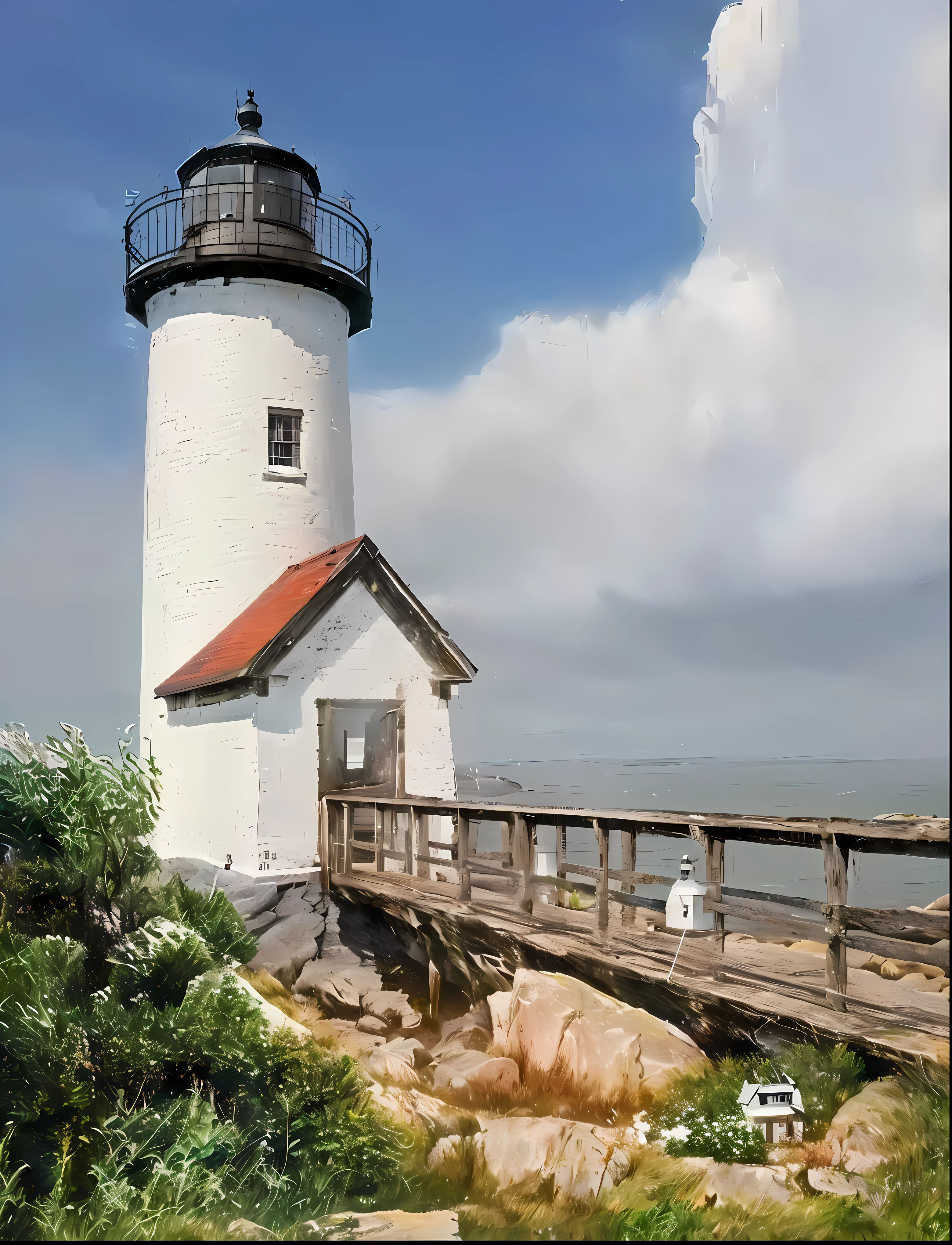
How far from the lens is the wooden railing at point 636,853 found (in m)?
3.82

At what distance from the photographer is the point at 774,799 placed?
16.5 ft

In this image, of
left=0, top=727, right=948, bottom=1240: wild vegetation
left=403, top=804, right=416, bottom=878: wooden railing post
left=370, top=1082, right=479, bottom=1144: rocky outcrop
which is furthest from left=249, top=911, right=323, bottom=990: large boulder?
left=370, top=1082, right=479, bottom=1144: rocky outcrop

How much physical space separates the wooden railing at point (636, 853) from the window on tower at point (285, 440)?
12.4ft

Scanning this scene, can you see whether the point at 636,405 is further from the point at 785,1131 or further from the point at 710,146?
the point at 785,1131

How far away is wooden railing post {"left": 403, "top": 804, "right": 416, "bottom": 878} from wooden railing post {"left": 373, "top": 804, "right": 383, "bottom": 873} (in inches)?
10.6

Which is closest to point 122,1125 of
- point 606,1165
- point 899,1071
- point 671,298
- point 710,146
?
point 606,1165

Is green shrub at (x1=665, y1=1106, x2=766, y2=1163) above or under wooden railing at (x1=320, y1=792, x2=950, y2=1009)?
under

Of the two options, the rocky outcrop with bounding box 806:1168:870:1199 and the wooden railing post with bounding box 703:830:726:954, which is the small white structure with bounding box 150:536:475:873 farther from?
the rocky outcrop with bounding box 806:1168:870:1199

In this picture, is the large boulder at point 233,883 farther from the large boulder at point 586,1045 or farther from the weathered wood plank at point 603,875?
the weathered wood plank at point 603,875

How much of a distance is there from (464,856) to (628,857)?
4.83 feet

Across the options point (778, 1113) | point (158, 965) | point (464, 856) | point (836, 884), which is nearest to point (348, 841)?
point (464, 856)

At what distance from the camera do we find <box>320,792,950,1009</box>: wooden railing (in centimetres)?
382

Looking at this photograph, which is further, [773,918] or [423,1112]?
[423,1112]

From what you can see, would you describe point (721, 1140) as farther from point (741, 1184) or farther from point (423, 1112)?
point (423, 1112)
